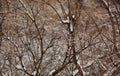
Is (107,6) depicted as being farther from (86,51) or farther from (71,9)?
(86,51)

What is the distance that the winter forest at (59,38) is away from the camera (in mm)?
13250

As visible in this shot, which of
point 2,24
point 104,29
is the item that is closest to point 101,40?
point 104,29

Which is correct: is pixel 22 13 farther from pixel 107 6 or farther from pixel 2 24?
pixel 107 6

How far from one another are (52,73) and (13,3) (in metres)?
4.18

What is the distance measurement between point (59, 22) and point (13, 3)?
71.5 inches

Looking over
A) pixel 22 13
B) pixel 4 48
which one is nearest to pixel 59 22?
pixel 22 13

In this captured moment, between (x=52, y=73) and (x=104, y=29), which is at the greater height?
(x=104, y=29)

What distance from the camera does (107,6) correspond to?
632 inches

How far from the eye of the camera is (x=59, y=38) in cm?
1530

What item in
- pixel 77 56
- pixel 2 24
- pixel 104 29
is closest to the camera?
pixel 77 56

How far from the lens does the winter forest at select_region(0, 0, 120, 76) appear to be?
43.5 ft

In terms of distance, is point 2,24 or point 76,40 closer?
point 76,40

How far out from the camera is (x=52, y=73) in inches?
536

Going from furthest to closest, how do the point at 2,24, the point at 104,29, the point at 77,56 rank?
the point at 2,24 < the point at 104,29 < the point at 77,56
